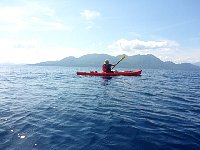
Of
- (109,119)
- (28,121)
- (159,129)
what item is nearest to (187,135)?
(159,129)

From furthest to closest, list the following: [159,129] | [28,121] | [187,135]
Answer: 1. [28,121]
2. [159,129]
3. [187,135]

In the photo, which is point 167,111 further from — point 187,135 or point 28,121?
point 28,121

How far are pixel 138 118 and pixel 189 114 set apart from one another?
381cm

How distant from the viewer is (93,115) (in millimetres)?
12930

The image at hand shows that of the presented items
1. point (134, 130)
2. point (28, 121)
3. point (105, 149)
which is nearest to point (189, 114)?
point (134, 130)

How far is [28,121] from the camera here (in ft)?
38.0

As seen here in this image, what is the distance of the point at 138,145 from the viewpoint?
8.77 meters

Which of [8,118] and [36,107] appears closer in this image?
[8,118]

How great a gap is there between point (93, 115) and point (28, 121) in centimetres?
375

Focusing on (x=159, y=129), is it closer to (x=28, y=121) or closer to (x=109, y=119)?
(x=109, y=119)

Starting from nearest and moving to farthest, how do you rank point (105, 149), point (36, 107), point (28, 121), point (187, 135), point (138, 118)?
point (105, 149) < point (187, 135) < point (28, 121) < point (138, 118) < point (36, 107)

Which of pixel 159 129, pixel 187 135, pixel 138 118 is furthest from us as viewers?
pixel 138 118

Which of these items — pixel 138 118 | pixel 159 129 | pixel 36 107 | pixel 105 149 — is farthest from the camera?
pixel 36 107

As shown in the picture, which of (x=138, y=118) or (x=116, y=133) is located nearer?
(x=116, y=133)
